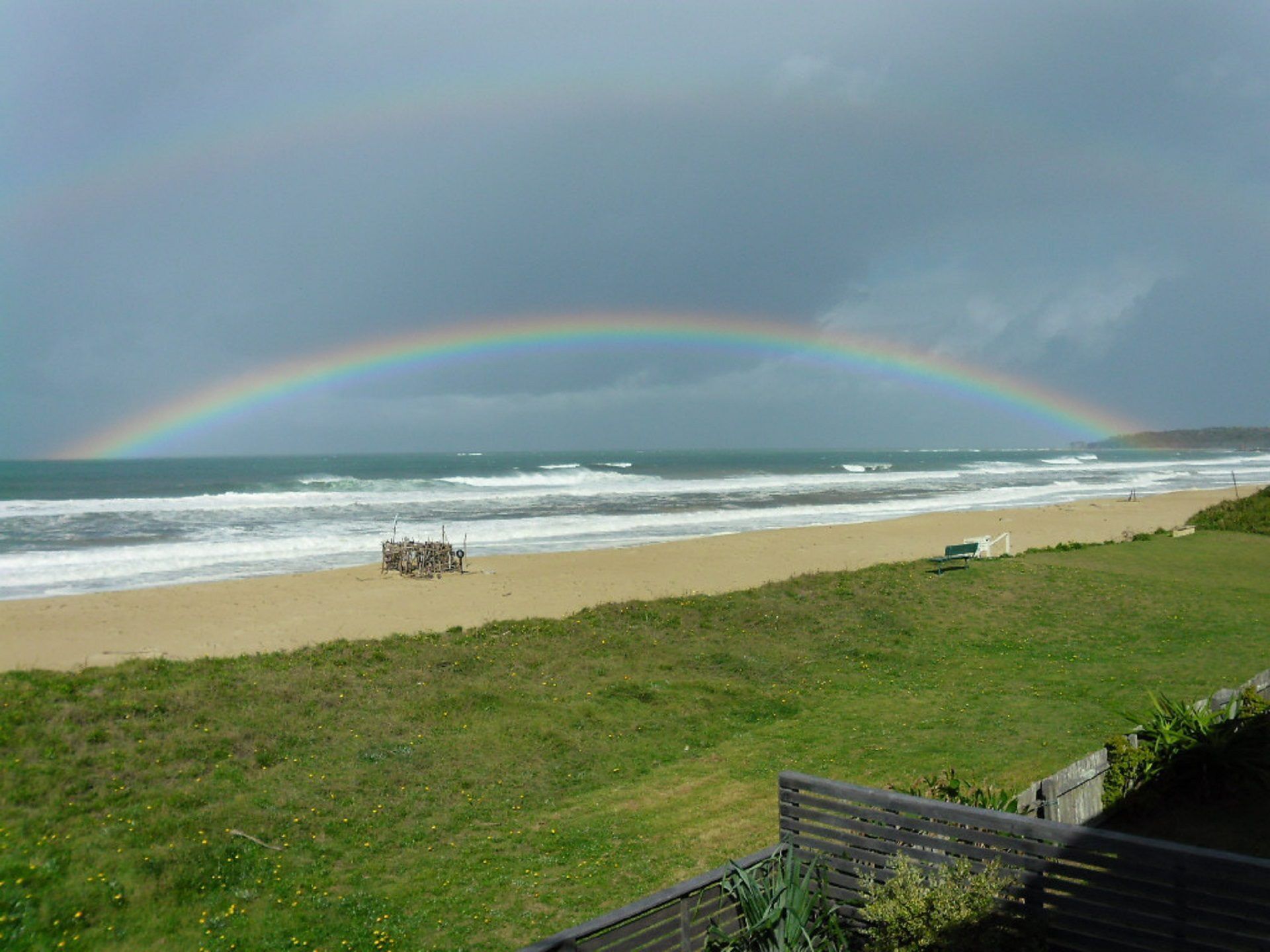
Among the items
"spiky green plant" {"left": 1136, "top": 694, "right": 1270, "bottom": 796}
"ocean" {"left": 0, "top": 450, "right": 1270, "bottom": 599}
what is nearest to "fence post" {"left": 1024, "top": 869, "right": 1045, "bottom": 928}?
"spiky green plant" {"left": 1136, "top": 694, "right": 1270, "bottom": 796}

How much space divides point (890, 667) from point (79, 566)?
29677 mm

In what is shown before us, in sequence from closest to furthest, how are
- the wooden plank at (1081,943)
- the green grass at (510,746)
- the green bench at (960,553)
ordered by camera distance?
1. the wooden plank at (1081,943)
2. the green grass at (510,746)
3. the green bench at (960,553)

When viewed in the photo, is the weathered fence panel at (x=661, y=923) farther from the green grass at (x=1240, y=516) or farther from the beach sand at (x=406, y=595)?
the green grass at (x=1240, y=516)

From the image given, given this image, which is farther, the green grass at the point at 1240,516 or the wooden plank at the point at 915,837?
the green grass at the point at 1240,516

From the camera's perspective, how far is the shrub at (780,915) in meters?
5.44

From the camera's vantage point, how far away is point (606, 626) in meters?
16.1

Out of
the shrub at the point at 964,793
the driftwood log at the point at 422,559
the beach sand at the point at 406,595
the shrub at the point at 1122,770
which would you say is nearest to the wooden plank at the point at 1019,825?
the shrub at the point at 964,793

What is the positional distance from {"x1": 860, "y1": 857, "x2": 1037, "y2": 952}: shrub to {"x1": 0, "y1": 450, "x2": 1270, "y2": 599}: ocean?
26962mm

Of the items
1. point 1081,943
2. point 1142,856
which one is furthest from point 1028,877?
point 1142,856

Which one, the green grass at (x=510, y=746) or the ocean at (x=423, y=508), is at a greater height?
the ocean at (x=423, y=508)

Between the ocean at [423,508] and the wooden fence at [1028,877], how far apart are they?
26177 mm

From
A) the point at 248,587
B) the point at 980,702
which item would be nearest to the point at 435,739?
the point at 980,702

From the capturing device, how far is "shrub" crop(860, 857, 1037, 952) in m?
5.05

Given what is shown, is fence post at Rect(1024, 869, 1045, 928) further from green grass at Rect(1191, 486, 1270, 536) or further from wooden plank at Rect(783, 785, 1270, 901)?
green grass at Rect(1191, 486, 1270, 536)
